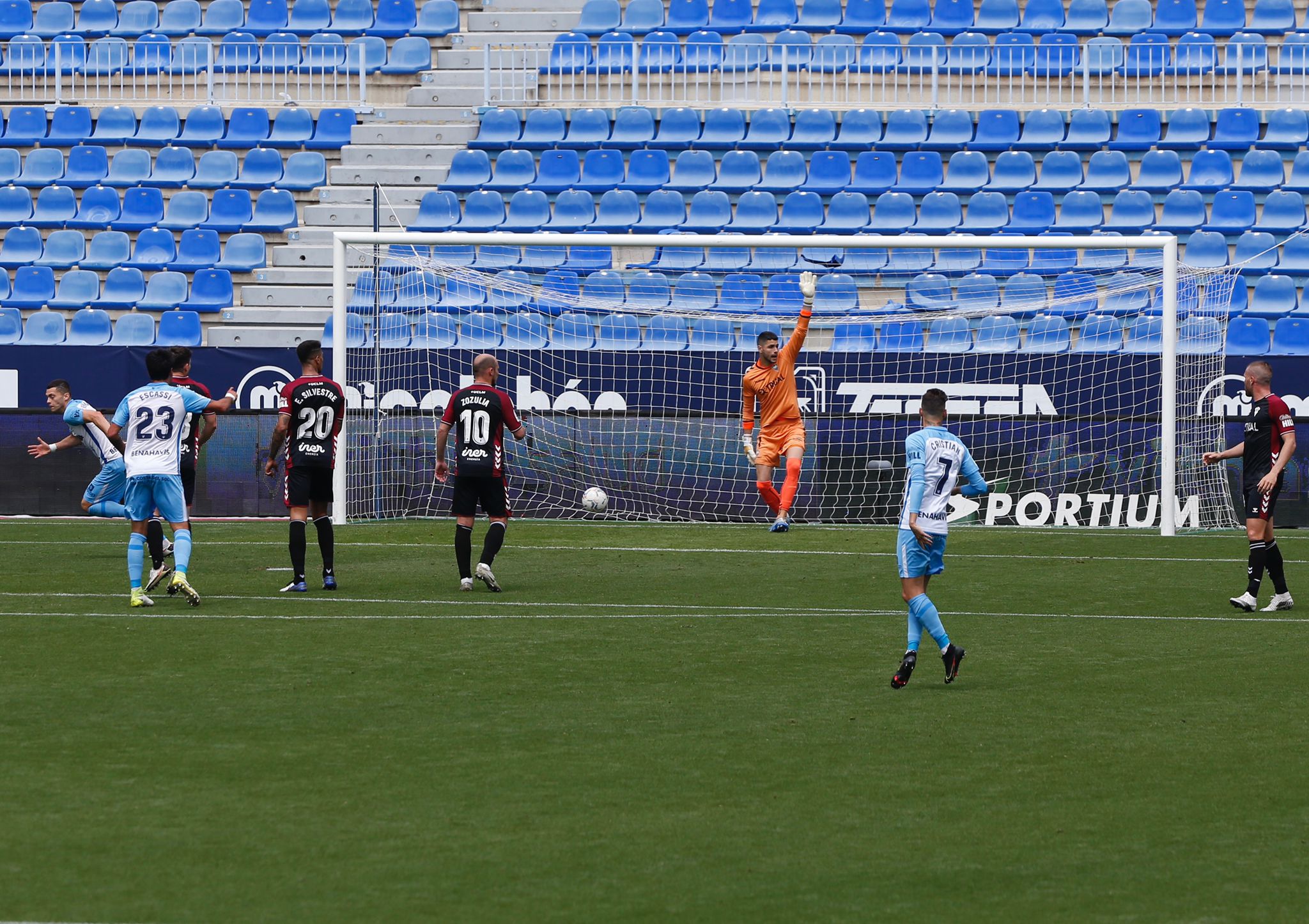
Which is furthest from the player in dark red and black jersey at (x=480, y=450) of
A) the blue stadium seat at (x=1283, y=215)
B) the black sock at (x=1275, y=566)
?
the blue stadium seat at (x=1283, y=215)

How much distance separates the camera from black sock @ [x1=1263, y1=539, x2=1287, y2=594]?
11734mm

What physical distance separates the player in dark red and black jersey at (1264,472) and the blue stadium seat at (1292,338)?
9.50 meters

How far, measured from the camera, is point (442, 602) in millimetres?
11953

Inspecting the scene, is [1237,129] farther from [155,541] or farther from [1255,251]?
[155,541]

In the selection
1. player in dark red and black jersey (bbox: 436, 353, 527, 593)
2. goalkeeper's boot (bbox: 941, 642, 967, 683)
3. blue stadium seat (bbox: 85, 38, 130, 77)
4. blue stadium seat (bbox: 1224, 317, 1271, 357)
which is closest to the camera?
goalkeeper's boot (bbox: 941, 642, 967, 683)

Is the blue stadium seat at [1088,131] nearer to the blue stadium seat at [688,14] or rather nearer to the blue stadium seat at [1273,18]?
the blue stadium seat at [1273,18]

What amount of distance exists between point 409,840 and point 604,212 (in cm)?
1829

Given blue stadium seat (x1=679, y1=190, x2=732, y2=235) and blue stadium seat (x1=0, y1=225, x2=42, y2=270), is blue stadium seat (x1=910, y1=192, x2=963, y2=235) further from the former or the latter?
blue stadium seat (x1=0, y1=225, x2=42, y2=270)

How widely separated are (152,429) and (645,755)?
5.74 meters

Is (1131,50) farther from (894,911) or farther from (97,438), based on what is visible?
(894,911)

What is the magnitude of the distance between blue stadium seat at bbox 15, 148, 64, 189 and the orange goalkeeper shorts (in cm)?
1416

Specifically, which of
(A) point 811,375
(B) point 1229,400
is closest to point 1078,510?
(B) point 1229,400

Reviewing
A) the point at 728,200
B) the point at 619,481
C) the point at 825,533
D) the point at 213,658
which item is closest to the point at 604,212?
the point at 728,200

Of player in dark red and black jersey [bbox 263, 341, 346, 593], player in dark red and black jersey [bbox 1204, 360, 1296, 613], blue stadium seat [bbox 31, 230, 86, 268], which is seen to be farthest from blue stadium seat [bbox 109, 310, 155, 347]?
player in dark red and black jersey [bbox 1204, 360, 1296, 613]
